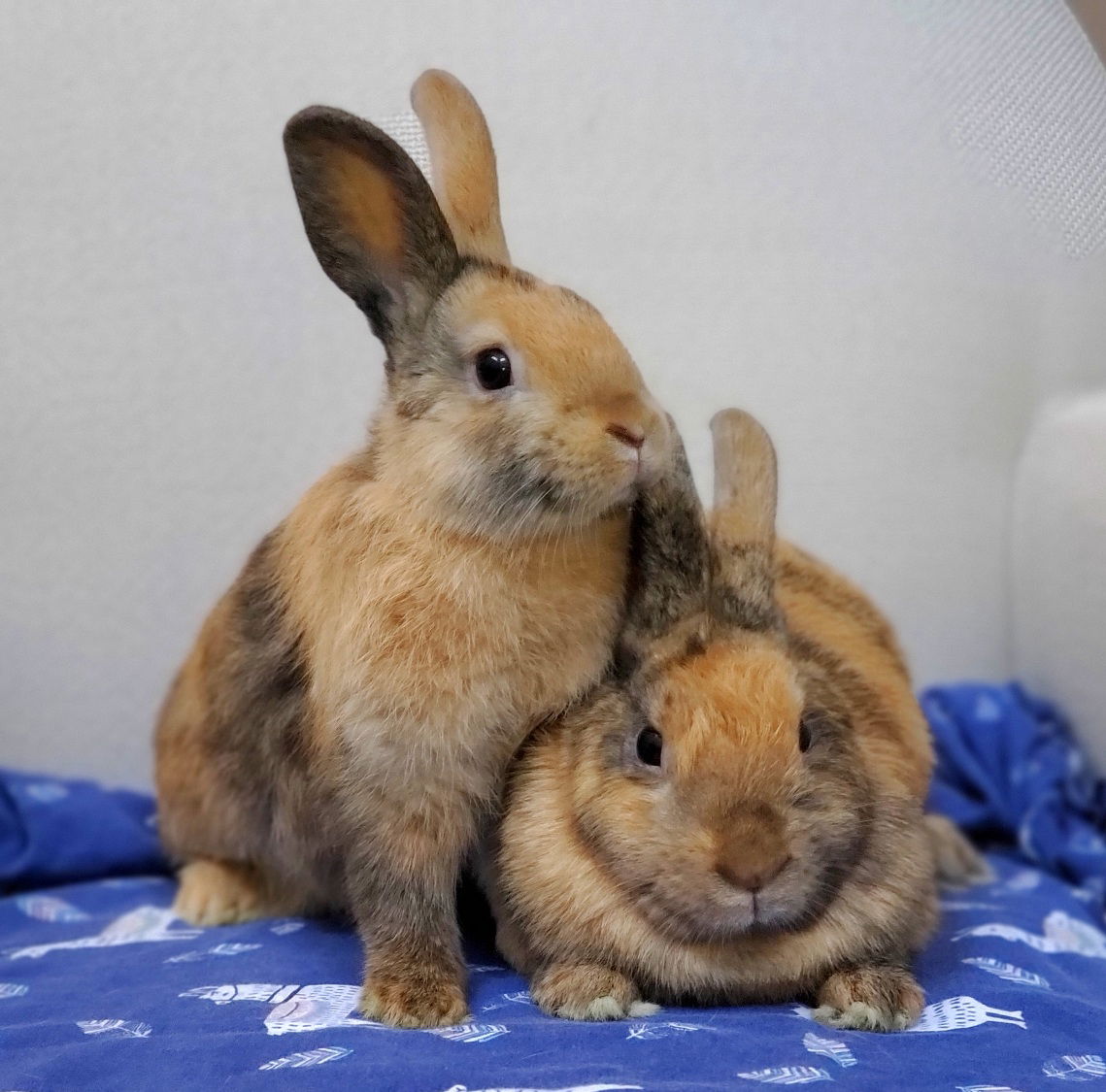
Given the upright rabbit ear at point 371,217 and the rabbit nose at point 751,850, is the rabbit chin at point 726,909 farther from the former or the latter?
the upright rabbit ear at point 371,217

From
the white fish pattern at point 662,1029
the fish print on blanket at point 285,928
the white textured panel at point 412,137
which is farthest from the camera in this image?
the fish print on blanket at point 285,928

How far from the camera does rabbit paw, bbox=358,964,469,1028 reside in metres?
1.17

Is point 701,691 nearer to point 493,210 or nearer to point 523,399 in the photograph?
point 523,399

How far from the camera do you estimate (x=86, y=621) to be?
2174 mm

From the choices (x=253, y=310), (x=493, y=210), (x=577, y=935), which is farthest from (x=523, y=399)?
(x=253, y=310)

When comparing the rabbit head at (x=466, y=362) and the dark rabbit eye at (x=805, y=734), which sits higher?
the rabbit head at (x=466, y=362)

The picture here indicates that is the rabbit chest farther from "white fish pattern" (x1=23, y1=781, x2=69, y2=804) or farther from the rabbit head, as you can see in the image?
"white fish pattern" (x1=23, y1=781, x2=69, y2=804)

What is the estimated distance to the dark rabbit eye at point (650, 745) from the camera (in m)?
1.17

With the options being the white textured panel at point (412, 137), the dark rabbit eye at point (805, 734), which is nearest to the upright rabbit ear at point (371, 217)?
the white textured panel at point (412, 137)

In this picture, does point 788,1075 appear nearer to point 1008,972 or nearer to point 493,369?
point 1008,972

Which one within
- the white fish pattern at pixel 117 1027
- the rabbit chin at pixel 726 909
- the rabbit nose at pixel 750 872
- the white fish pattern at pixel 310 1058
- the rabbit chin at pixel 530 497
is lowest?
the white fish pattern at pixel 117 1027

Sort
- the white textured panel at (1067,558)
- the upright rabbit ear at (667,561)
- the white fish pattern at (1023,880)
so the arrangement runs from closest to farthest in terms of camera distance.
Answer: the upright rabbit ear at (667,561) → the white fish pattern at (1023,880) → the white textured panel at (1067,558)

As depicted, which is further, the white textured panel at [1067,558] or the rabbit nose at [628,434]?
the white textured panel at [1067,558]

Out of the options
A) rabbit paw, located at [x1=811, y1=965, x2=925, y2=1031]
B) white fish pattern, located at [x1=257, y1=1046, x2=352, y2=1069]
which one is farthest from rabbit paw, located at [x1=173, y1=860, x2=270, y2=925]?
rabbit paw, located at [x1=811, y1=965, x2=925, y2=1031]
